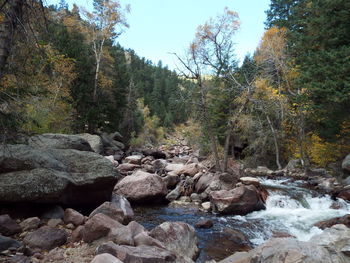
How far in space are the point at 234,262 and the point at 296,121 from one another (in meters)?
18.5

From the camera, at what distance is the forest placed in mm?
12398

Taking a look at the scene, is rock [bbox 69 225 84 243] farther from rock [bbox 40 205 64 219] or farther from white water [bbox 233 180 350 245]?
white water [bbox 233 180 350 245]

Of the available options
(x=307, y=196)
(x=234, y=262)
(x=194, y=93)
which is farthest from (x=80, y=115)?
(x=234, y=262)

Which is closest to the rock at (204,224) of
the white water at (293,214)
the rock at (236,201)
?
the white water at (293,214)

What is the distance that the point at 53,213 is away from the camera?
6.43 m

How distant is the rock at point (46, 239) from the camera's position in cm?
466

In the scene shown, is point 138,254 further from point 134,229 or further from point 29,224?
point 29,224

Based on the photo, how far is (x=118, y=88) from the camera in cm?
2838

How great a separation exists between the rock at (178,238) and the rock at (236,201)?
3.97 m

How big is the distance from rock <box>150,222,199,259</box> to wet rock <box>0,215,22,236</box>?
2.67m

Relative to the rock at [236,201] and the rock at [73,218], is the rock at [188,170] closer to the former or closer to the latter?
the rock at [236,201]

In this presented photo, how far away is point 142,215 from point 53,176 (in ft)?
11.5

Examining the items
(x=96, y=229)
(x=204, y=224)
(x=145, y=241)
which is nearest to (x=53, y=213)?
(x=96, y=229)

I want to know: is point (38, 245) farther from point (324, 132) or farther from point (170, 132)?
point (170, 132)
